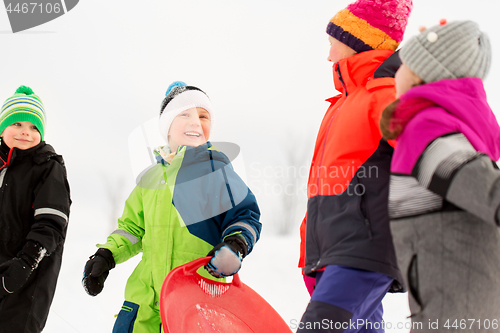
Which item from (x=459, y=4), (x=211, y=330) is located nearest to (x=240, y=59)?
(x=459, y=4)

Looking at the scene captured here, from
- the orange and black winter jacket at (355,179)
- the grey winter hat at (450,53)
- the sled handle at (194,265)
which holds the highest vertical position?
the grey winter hat at (450,53)

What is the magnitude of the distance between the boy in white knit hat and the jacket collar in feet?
2.12

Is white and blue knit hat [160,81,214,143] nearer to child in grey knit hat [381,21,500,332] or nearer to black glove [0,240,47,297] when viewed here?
black glove [0,240,47,297]

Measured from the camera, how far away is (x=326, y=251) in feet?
4.45

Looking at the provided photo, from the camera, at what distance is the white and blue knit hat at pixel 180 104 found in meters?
2.13

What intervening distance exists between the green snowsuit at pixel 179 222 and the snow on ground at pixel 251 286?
123 cm

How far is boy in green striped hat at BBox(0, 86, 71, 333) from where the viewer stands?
Result: 6.53ft

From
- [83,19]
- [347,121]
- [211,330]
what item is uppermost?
[83,19]

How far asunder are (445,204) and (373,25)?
91cm

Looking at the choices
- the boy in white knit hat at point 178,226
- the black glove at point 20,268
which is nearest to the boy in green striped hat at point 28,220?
the black glove at point 20,268

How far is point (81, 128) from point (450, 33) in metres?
4.81

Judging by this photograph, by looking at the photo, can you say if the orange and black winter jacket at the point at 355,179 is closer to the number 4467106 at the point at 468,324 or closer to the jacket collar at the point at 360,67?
the jacket collar at the point at 360,67

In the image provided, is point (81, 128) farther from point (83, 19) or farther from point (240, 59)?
A: point (240, 59)
